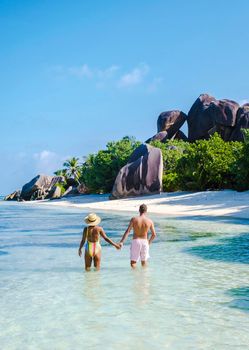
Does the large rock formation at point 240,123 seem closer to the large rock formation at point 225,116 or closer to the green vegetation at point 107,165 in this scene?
the large rock formation at point 225,116

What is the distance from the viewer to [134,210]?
3397cm

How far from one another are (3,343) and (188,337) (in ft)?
7.49

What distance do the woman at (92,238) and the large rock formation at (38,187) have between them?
6776 centimetres

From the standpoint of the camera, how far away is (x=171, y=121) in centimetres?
6762

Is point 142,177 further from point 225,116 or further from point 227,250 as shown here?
point 227,250

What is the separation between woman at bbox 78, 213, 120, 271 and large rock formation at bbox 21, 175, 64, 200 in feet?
222

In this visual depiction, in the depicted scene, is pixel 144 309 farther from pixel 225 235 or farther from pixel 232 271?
pixel 225 235

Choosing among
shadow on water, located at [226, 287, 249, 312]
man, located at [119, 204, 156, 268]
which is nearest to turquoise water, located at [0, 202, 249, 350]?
shadow on water, located at [226, 287, 249, 312]

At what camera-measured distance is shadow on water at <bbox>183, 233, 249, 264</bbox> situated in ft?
38.9

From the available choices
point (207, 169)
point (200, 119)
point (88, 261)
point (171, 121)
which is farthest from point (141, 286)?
point (171, 121)

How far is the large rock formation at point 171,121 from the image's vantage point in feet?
222

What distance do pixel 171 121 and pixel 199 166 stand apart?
28.9m

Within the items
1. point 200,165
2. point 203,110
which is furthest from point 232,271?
point 203,110

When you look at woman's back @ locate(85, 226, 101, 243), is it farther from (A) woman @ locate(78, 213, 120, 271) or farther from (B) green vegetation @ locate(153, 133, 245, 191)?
(B) green vegetation @ locate(153, 133, 245, 191)
